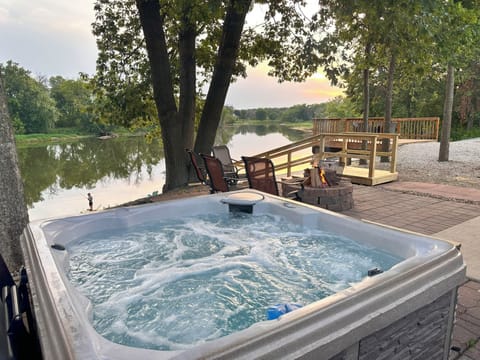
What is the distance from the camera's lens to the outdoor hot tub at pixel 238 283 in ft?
4.10

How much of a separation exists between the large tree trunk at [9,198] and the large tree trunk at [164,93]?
4.10 meters

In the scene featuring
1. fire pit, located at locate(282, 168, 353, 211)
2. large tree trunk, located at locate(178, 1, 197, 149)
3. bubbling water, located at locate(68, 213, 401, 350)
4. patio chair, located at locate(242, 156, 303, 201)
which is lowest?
bubbling water, located at locate(68, 213, 401, 350)

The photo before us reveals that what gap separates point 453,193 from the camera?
5.25 metres

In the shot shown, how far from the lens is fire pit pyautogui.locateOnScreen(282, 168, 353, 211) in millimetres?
4398

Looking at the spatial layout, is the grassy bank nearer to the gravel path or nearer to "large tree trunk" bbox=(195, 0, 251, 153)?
"large tree trunk" bbox=(195, 0, 251, 153)

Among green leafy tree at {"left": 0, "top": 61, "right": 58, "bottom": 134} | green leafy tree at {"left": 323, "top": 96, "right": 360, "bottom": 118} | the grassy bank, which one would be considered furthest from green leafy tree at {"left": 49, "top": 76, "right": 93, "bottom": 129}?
green leafy tree at {"left": 323, "top": 96, "right": 360, "bottom": 118}

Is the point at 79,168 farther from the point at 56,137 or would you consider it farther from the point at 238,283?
the point at 56,137

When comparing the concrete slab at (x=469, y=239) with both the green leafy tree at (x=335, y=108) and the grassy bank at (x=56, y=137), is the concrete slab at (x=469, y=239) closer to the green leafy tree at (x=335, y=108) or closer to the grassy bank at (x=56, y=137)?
the grassy bank at (x=56, y=137)

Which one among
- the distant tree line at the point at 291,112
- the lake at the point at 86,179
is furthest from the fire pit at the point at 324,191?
the distant tree line at the point at 291,112

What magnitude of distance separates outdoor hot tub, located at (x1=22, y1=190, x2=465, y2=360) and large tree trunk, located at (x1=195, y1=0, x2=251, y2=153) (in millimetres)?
3502

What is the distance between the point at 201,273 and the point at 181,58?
Answer: 5516mm

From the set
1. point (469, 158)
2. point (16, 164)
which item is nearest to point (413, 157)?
point (469, 158)

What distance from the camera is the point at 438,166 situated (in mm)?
7809

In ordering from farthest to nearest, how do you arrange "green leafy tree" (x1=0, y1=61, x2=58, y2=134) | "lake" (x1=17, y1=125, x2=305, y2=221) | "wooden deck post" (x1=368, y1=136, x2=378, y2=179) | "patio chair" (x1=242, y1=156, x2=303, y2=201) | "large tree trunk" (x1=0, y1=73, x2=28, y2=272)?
"green leafy tree" (x1=0, y1=61, x2=58, y2=134) < "lake" (x1=17, y1=125, x2=305, y2=221) < "wooden deck post" (x1=368, y1=136, x2=378, y2=179) < "patio chair" (x1=242, y1=156, x2=303, y2=201) < "large tree trunk" (x1=0, y1=73, x2=28, y2=272)
